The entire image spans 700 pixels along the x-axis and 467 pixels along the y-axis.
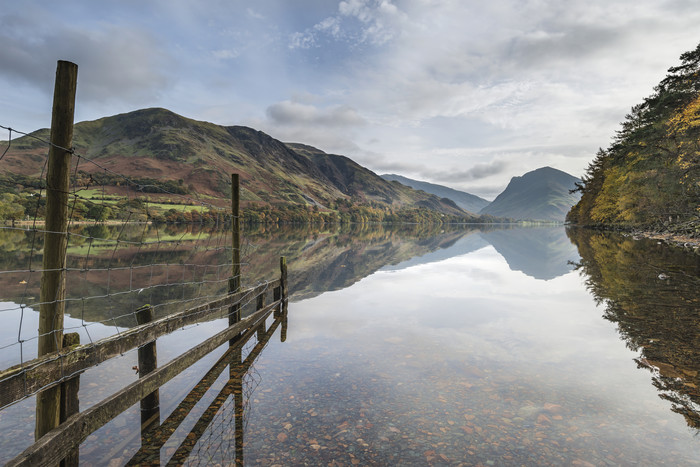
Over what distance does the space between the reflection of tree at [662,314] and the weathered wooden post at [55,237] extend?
11714 mm

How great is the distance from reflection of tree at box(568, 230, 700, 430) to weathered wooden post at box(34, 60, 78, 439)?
1171cm

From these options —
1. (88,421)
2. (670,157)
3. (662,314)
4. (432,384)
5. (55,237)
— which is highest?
(670,157)

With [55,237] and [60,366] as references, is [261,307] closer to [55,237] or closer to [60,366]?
[60,366]

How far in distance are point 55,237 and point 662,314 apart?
65.1 feet

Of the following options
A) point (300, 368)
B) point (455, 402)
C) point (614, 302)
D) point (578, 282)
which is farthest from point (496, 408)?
point (578, 282)

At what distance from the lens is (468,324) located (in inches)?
607

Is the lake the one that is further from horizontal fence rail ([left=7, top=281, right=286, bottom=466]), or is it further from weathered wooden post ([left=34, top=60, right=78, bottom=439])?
horizontal fence rail ([left=7, top=281, right=286, bottom=466])

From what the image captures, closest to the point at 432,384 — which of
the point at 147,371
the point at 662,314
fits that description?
the point at 147,371

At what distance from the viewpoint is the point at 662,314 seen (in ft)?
47.2

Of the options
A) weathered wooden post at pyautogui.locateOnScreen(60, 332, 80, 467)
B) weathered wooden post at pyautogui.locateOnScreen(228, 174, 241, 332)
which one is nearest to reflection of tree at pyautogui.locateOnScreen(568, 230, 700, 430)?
weathered wooden post at pyautogui.locateOnScreen(60, 332, 80, 467)

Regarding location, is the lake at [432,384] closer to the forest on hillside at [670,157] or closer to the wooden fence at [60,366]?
the wooden fence at [60,366]

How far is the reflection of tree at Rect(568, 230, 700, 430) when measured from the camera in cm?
874

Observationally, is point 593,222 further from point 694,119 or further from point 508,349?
point 508,349

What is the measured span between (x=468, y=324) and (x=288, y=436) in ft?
34.9
